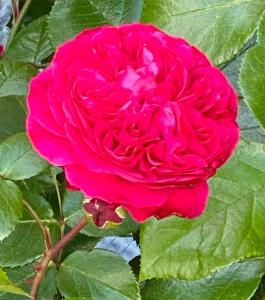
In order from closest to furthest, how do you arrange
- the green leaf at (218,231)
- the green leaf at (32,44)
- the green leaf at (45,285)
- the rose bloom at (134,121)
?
the rose bloom at (134,121), the green leaf at (218,231), the green leaf at (45,285), the green leaf at (32,44)

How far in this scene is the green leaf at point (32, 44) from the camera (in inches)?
34.7

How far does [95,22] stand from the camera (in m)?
0.76

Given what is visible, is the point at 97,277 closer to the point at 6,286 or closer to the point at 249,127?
the point at 6,286

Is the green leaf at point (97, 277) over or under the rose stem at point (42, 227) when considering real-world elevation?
under

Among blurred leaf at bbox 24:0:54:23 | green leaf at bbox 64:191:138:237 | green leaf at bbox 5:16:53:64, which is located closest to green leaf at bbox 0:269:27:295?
green leaf at bbox 64:191:138:237

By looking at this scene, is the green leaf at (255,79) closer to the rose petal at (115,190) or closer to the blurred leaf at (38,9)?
the rose petal at (115,190)

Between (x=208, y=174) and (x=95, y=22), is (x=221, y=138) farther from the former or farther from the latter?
(x=95, y=22)

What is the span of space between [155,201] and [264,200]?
0.52ft

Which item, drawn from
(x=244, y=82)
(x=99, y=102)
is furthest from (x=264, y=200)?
(x=99, y=102)

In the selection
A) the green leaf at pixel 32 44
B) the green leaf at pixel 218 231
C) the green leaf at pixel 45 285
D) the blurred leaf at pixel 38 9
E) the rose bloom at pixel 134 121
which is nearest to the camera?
the rose bloom at pixel 134 121

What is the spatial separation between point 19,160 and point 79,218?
0.30 ft

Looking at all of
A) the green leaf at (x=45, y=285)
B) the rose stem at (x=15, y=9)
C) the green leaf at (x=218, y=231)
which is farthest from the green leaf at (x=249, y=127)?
the rose stem at (x=15, y=9)

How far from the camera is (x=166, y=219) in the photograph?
→ 2.05 ft

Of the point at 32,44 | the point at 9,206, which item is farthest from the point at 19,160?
the point at 32,44
